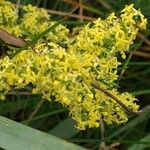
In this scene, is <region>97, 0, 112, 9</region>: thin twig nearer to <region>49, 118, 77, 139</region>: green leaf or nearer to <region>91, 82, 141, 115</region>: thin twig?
<region>49, 118, 77, 139</region>: green leaf

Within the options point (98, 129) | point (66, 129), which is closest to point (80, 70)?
point (66, 129)

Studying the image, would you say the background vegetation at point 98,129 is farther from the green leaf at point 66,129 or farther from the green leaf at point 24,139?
the green leaf at point 24,139

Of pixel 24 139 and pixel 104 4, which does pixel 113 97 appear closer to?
pixel 24 139

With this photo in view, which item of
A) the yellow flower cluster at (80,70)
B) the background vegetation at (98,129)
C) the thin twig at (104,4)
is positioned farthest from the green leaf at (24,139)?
the thin twig at (104,4)

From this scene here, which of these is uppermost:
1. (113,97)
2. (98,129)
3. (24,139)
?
(113,97)

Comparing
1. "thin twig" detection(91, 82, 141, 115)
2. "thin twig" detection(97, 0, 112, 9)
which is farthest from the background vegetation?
"thin twig" detection(91, 82, 141, 115)

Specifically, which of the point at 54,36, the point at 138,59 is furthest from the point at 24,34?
A: the point at 138,59
